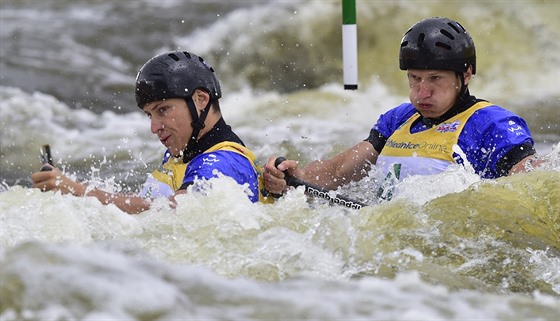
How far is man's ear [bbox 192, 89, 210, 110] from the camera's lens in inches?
217

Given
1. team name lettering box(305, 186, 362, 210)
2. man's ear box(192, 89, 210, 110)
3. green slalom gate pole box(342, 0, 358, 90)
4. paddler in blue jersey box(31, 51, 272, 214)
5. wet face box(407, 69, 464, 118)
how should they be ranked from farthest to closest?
green slalom gate pole box(342, 0, 358, 90) → wet face box(407, 69, 464, 118) → team name lettering box(305, 186, 362, 210) → man's ear box(192, 89, 210, 110) → paddler in blue jersey box(31, 51, 272, 214)

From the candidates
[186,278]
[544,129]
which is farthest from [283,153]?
[186,278]

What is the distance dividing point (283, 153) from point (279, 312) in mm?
6169

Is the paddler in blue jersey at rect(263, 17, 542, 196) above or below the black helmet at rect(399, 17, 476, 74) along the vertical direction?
below

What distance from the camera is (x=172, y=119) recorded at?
5469 millimetres

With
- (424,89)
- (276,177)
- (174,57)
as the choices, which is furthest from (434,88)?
(174,57)

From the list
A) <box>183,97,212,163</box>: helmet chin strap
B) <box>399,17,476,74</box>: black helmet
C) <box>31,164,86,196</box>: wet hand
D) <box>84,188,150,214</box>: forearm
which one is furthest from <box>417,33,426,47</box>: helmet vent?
<box>31,164,86,196</box>: wet hand

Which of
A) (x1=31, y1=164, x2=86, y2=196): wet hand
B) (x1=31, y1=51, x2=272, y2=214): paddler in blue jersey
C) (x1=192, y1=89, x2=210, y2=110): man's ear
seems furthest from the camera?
(x1=192, y1=89, x2=210, y2=110): man's ear

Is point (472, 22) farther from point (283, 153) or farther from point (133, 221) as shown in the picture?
point (133, 221)

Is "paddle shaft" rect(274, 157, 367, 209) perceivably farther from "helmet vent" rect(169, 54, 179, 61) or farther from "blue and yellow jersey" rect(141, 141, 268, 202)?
"helmet vent" rect(169, 54, 179, 61)

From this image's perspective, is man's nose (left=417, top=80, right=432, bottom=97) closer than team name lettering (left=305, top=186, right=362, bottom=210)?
No

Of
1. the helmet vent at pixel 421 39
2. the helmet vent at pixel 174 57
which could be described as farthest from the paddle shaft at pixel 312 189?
the helmet vent at pixel 421 39

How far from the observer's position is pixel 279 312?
340cm

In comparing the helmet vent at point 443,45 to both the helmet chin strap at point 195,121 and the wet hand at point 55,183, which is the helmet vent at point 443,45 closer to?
the helmet chin strap at point 195,121
